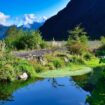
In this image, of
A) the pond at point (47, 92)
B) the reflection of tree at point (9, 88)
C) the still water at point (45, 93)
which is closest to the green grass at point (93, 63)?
the pond at point (47, 92)

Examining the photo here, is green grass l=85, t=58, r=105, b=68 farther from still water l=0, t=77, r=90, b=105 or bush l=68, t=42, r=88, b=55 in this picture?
still water l=0, t=77, r=90, b=105

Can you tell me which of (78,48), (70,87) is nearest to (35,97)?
(70,87)

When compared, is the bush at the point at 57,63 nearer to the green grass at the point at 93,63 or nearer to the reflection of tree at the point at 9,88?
the green grass at the point at 93,63

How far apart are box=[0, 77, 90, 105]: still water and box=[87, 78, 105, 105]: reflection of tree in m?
15.7

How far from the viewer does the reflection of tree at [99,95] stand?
11.9 metres

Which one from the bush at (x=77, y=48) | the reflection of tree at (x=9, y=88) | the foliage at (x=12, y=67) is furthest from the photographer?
the bush at (x=77, y=48)

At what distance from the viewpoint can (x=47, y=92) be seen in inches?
A: 1342

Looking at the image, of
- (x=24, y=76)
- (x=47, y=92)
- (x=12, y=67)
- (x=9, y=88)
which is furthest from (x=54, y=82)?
(x=47, y=92)

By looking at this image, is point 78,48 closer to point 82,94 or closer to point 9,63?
point 9,63

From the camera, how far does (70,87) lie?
37.3 m

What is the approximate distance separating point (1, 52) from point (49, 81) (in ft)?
26.1

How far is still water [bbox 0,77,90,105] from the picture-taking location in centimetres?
2978

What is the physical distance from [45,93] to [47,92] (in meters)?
0.64

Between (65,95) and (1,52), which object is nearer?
(65,95)
